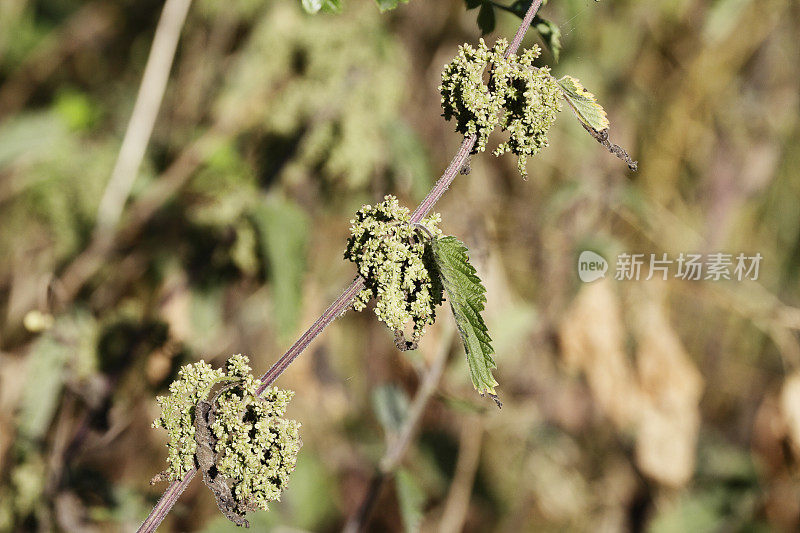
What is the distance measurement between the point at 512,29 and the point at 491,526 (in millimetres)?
1599

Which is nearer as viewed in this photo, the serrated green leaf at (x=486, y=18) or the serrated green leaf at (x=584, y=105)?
the serrated green leaf at (x=584, y=105)

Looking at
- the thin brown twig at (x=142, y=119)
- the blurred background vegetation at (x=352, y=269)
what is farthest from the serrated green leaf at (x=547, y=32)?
the thin brown twig at (x=142, y=119)

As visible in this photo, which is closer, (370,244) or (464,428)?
(370,244)

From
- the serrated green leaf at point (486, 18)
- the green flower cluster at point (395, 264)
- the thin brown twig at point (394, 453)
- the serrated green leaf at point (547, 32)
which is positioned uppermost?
the serrated green leaf at point (547, 32)

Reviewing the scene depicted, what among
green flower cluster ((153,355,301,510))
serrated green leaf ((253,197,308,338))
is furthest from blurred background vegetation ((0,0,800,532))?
green flower cluster ((153,355,301,510))

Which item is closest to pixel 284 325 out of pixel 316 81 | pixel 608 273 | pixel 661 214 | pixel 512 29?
pixel 316 81

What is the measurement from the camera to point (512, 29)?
2.10m

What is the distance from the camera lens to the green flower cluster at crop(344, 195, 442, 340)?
2.10 ft

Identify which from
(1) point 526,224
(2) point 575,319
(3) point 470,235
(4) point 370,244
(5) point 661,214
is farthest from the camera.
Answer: (5) point 661,214

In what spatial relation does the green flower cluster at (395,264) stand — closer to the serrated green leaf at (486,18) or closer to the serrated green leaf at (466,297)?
the serrated green leaf at (466,297)

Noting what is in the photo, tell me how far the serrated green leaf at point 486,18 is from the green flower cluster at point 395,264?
11.8 inches

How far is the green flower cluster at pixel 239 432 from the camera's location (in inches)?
25.1

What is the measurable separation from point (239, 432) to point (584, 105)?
46 centimetres

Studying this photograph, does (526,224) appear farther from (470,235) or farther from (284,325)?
(284,325)
